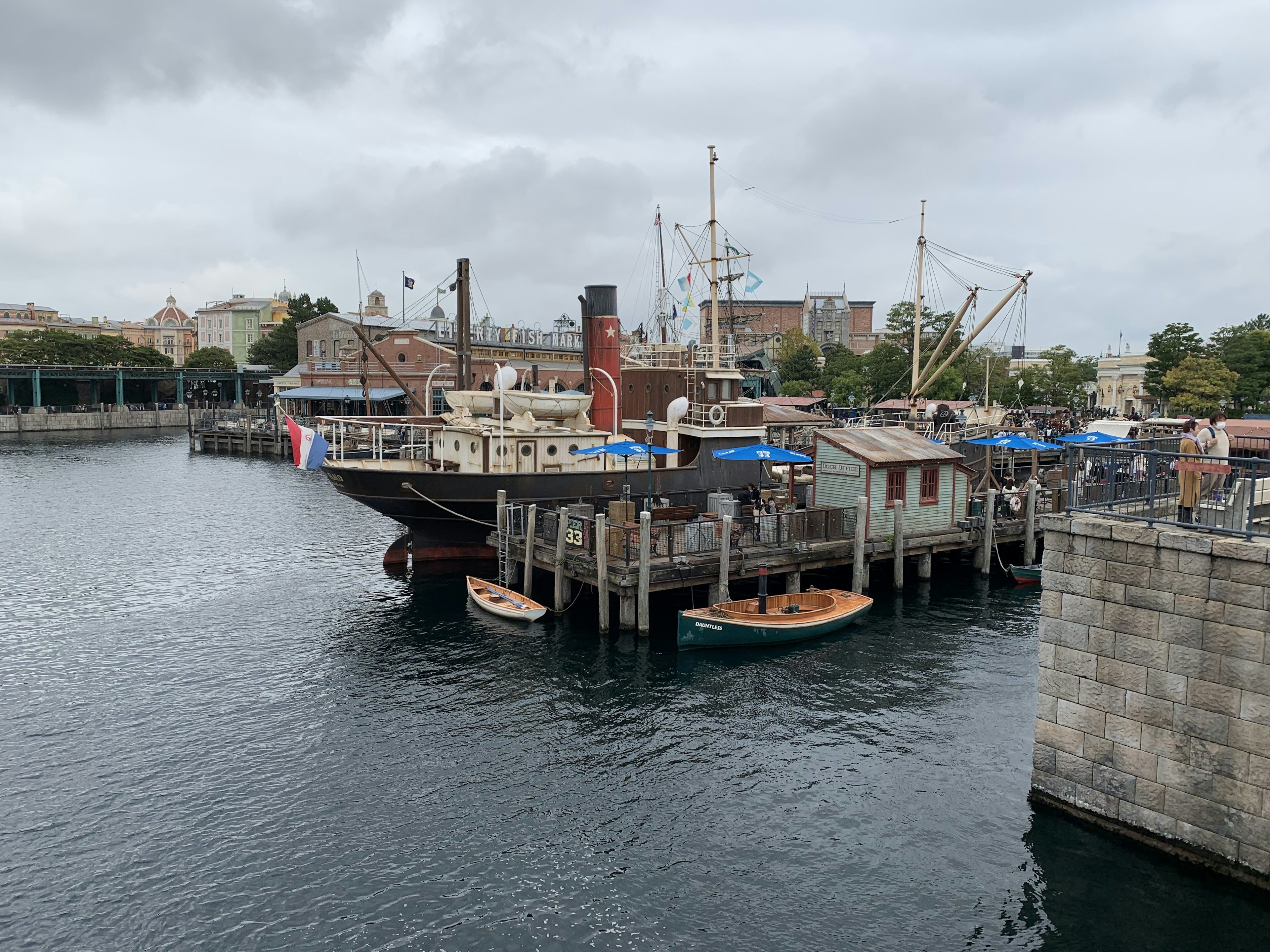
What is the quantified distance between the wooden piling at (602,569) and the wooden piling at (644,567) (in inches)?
39.4

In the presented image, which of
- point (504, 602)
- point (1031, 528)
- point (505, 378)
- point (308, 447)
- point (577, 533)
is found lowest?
point (504, 602)

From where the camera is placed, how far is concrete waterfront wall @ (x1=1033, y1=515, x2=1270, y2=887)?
12102mm

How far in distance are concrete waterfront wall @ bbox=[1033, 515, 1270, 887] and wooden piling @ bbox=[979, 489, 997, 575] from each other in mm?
18913

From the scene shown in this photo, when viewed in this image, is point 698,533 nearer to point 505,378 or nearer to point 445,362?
point 505,378

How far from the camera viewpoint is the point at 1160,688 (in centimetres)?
1284

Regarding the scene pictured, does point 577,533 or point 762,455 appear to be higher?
point 762,455

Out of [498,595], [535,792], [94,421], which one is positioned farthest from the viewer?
[94,421]

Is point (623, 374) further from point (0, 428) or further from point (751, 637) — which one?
point (0, 428)

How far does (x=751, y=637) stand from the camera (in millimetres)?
24500

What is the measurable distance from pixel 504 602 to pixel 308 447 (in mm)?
8688

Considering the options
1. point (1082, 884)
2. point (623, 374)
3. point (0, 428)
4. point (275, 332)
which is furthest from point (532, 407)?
point (275, 332)

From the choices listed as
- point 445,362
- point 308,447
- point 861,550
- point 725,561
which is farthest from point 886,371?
point 308,447

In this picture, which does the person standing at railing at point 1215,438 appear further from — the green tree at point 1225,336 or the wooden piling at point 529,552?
the green tree at point 1225,336

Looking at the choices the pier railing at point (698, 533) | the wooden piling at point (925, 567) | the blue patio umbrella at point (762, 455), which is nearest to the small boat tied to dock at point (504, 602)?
the pier railing at point (698, 533)
